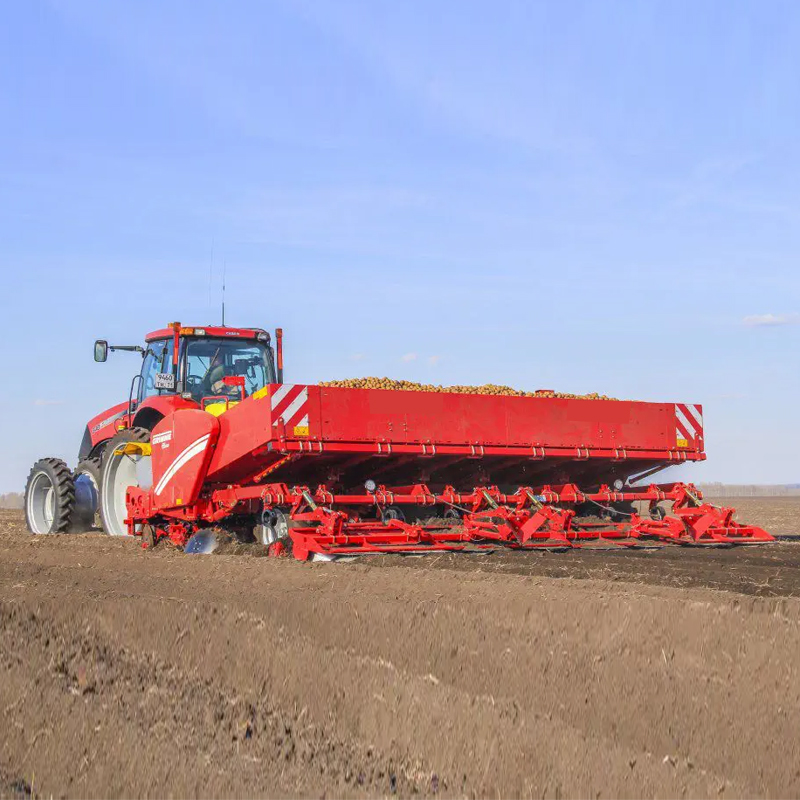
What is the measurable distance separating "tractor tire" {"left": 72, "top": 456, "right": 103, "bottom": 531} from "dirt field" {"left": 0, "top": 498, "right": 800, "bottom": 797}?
23.0ft

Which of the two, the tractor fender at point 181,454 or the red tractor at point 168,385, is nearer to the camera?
the tractor fender at point 181,454

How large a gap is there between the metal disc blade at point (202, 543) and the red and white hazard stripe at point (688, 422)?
508 centimetres

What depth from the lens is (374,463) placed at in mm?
10297

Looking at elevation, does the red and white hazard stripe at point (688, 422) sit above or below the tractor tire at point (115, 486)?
above

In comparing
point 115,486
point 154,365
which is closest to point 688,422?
point 154,365

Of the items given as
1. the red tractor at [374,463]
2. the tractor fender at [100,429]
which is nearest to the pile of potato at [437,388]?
the red tractor at [374,463]

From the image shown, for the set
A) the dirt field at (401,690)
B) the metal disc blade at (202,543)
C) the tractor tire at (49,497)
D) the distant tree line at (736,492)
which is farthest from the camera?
the distant tree line at (736,492)

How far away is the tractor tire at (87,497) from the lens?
13.1m

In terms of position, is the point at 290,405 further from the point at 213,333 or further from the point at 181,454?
the point at 213,333

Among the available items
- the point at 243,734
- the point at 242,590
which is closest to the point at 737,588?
the point at 242,590

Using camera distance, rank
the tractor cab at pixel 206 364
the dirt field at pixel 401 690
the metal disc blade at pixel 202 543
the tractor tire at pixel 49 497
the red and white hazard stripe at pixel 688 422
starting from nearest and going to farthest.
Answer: the dirt field at pixel 401 690 < the metal disc blade at pixel 202 543 < the red and white hazard stripe at pixel 688 422 < the tractor cab at pixel 206 364 < the tractor tire at pixel 49 497

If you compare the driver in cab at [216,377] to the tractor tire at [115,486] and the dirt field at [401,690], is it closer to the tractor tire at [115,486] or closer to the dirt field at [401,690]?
the tractor tire at [115,486]

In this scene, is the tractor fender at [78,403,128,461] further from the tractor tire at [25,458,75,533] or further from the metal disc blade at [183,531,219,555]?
the metal disc blade at [183,531,219,555]

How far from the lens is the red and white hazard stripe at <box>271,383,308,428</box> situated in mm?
9227
